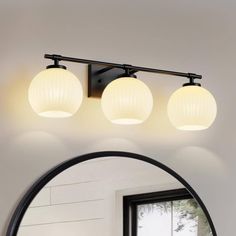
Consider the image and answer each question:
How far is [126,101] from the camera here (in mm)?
1618

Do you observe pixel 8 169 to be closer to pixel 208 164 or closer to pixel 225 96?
pixel 208 164

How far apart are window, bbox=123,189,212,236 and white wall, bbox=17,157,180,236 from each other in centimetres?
3

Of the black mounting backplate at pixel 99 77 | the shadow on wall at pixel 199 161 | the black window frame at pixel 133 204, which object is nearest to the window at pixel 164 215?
the black window frame at pixel 133 204

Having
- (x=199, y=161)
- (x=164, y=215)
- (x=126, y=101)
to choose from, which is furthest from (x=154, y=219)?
(x=126, y=101)

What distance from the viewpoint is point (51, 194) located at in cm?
158

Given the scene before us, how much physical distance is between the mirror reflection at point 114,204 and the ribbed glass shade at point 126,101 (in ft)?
0.53

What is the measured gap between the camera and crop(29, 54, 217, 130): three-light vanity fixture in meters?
1.54

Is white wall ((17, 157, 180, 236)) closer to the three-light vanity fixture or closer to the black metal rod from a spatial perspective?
the three-light vanity fixture

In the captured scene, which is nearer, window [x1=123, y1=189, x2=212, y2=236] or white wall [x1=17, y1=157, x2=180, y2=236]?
white wall [x1=17, y1=157, x2=180, y2=236]

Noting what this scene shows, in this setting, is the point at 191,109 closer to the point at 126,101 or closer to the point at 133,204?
the point at 126,101

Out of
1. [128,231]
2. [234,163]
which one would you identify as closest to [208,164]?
[234,163]

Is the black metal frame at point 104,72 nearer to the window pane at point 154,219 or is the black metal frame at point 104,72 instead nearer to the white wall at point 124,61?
the white wall at point 124,61

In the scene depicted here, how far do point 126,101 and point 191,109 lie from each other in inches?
9.5

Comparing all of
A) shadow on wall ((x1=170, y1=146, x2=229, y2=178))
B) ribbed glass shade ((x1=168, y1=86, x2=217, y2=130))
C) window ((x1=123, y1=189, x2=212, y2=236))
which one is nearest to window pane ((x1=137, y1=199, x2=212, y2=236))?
window ((x1=123, y1=189, x2=212, y2=236))
